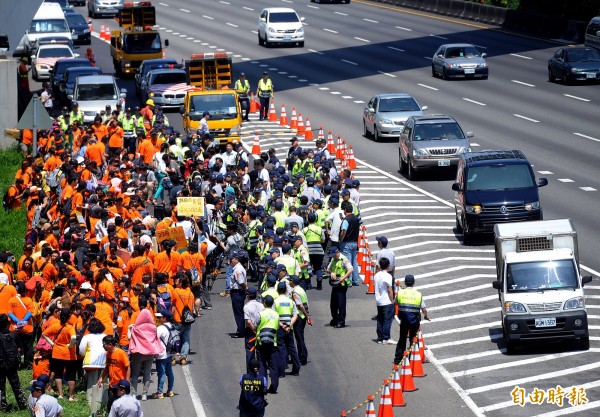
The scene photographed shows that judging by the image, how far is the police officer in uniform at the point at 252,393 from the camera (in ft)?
59.4

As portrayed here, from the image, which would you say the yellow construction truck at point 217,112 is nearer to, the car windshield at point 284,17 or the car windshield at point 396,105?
the car windshield at point 396,105

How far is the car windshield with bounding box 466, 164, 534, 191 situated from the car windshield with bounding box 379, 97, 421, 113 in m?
12.6

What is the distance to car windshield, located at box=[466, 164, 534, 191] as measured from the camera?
30875 mm

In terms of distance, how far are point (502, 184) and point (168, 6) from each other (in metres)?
60.3

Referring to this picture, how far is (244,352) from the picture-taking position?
77.4 ft

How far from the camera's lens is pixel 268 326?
20.9m

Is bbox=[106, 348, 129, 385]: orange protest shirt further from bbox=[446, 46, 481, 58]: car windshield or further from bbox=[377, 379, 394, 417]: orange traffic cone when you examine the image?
bbox=[446, 46, 481, 58]: car windshield

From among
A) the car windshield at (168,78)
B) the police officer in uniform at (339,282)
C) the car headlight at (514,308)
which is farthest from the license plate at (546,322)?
the car windshield at (168,78)

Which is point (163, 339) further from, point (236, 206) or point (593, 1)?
point (593, 1)

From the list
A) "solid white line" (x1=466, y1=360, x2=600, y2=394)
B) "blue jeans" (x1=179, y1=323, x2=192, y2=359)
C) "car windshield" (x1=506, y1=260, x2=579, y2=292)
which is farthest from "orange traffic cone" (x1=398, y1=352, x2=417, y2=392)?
"blue jeans" (x1=179, y1=323, x2=192, y2=359)

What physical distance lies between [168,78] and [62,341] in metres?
30.0

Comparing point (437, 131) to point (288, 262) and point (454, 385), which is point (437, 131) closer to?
point (288, 262)

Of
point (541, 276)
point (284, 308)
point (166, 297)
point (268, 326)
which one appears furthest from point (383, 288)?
point (166, 297)

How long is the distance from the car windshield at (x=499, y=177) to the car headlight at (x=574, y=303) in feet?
27.1
